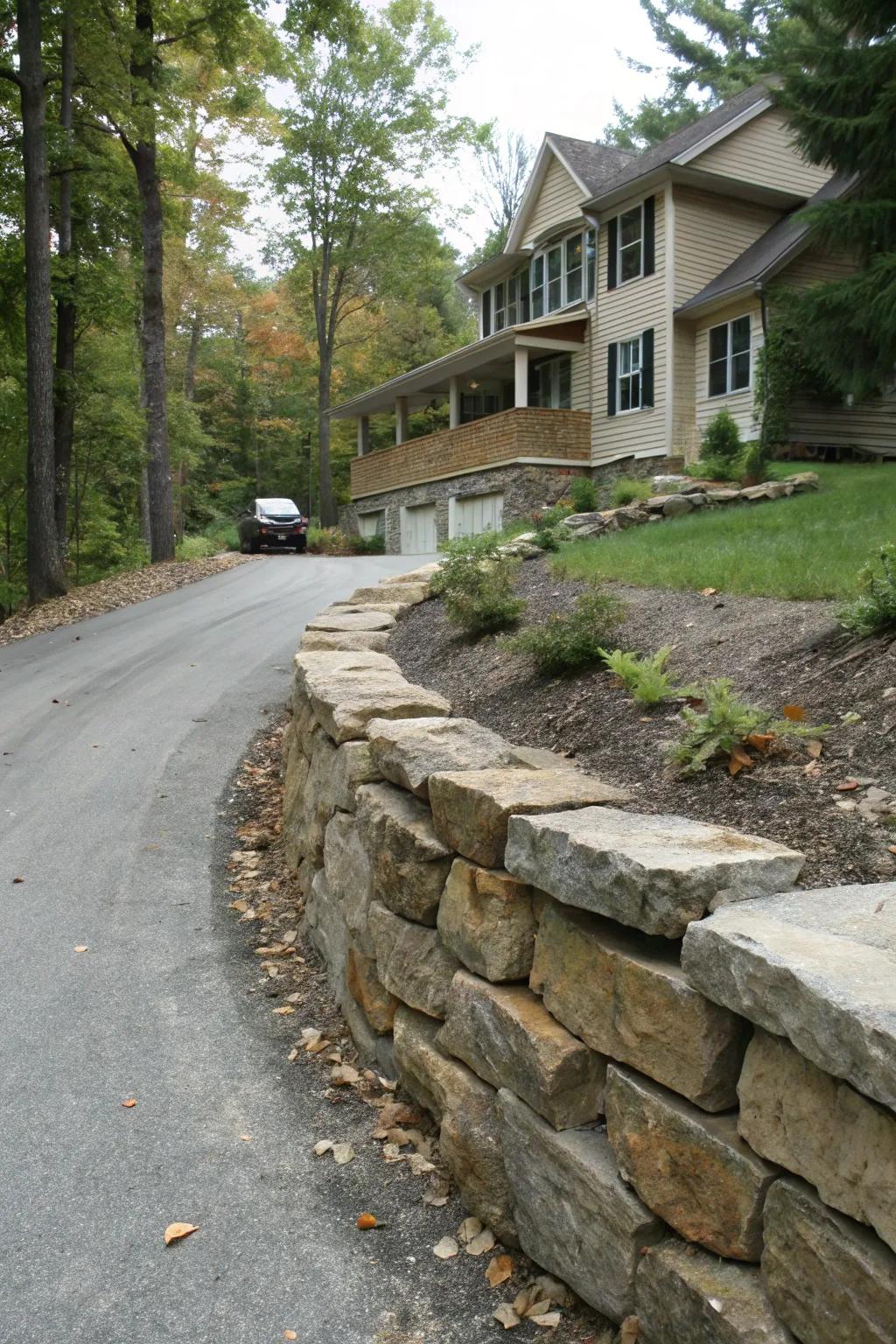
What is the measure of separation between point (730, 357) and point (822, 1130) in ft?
58.0

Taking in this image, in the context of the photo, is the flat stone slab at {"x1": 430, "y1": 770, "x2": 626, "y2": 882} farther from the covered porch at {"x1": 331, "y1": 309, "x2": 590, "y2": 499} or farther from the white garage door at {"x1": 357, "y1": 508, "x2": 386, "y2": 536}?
the white garage door at {"x1": 357, "y1": 508, "x2": 386, "y2": 536}

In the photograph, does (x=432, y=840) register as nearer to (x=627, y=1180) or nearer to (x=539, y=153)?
(x=627, y=1180)

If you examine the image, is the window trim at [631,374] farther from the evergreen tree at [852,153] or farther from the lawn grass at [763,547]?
the evergreen tree at [852,153]

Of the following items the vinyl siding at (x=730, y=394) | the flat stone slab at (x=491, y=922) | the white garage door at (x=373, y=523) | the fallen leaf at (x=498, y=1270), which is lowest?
the fallen leaf at (x=498, y=1270)

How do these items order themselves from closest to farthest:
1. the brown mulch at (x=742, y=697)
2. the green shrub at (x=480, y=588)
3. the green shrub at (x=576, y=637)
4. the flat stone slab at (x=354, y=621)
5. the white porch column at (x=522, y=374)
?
the brown mulch at (x=742, y=697) < the green shrub at (x=576, y=637) < the green shrub at (x=480, y=588) < the flat stone slab at (x=354, y=621) < the white porch column at (x=522, y=374)

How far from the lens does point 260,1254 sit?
102 inches

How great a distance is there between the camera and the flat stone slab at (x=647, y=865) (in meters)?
1.98

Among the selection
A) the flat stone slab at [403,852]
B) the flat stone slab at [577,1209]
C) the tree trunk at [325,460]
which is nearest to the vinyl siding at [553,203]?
the tree trunk at [325,460]

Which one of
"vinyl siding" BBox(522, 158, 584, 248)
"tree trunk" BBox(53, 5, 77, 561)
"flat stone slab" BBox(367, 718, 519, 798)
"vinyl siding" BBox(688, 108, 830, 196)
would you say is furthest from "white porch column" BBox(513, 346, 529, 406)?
"flat stone slab" BBox(367, 718, 519, 798)

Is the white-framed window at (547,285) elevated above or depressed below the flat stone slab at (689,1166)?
above

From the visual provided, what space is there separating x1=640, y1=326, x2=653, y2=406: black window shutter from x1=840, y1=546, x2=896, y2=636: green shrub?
50.2 feet

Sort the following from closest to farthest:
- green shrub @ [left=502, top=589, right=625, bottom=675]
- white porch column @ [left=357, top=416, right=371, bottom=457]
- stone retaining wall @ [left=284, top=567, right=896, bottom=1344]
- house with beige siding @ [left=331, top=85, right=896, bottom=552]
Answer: stone retaining wall @ [left=284, top=567, right=896, bottom=1344] < green shrub @ [left=502, top=589, right=625, bottom=675] < house with beige siding @ [left=331, top=85, right=896, bottom=552] < white porch column @ [left=357, top=416, right=371, bottom=457]

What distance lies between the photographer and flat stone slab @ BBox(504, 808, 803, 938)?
6.51ft

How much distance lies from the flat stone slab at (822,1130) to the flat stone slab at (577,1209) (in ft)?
1.54
